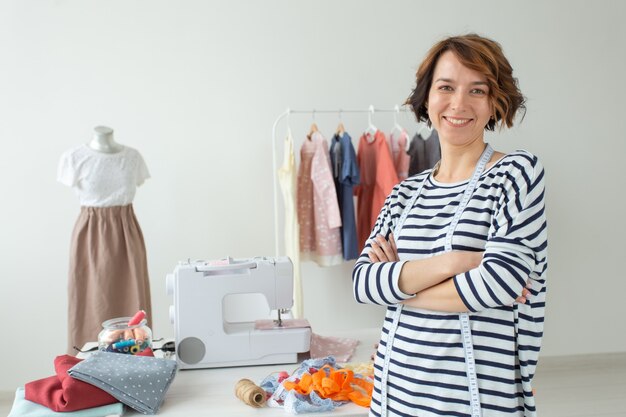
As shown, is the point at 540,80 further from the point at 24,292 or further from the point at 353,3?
the point at 24,292

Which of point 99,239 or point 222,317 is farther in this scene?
point 99,239

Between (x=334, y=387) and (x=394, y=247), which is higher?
(x=394, y=247)

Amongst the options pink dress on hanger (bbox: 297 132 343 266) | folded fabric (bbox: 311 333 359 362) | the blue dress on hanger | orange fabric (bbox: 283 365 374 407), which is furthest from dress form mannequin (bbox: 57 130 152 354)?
orange fabric (bbox: 283 365 374 407)

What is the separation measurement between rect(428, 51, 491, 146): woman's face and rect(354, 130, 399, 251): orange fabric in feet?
7.29

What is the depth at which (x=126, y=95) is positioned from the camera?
3.96 metres

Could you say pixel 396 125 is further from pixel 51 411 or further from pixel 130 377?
pixel 51 411

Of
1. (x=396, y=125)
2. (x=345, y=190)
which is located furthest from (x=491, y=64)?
(x=396, y=125)

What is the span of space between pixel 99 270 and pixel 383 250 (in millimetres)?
2189

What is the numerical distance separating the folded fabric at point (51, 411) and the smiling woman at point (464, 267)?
0.68 m

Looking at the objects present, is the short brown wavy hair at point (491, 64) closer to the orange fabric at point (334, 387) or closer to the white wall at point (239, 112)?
the orange fabric at point (334, 387)

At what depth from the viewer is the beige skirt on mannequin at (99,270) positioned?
3.29m

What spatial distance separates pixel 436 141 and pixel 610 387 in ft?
6.50

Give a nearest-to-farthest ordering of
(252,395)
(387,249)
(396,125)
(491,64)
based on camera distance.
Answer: (491,64)
(387,249)
(252,395)
(396,125)

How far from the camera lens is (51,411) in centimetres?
164
